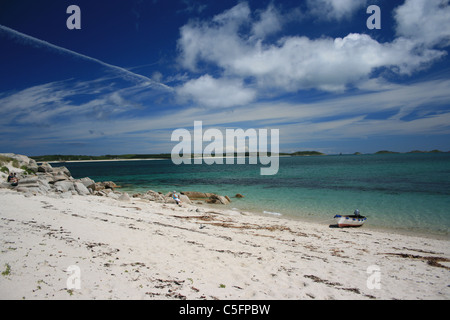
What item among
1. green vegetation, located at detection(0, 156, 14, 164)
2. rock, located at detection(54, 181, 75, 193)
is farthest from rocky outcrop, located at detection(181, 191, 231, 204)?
green vegetation, located at detection(0, 156, 14, 164)

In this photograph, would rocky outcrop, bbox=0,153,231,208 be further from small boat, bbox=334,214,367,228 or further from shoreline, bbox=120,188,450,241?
small boat, bbox=334,214,367,228

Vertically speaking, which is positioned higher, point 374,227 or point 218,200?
point 218,200

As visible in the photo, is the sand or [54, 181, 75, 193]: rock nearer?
the sand

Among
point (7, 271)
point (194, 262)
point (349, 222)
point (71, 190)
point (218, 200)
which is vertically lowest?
point (218, 200)

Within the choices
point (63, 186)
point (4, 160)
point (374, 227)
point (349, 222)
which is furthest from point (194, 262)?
point (4, 160)

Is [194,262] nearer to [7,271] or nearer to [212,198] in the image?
[7,271]

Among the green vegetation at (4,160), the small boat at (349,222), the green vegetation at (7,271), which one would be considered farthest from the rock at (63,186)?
the small boat at (349,222)

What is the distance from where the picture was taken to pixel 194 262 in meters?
7.89

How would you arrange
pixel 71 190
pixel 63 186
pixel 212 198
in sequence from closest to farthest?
1. pixel 63 186
2. pixel 71 190
3. pixel 212 198

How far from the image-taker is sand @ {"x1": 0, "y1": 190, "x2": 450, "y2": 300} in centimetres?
583

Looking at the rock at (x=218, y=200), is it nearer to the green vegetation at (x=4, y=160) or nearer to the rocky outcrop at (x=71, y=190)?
the rocky outcrop at (x=71, y=190)
